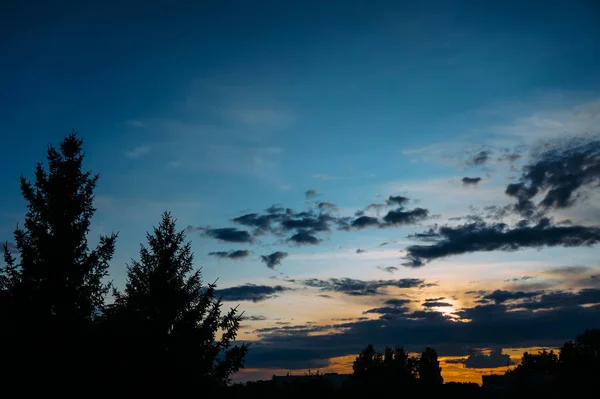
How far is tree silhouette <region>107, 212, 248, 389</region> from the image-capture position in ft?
67.1

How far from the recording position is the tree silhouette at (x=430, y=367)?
466 ft

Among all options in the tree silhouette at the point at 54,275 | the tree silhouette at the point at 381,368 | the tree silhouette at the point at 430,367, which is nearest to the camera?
the tree silhouette at the point at 54,275

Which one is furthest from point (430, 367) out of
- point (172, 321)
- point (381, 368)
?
point (172, 321)

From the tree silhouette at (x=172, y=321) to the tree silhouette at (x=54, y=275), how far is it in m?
1.86

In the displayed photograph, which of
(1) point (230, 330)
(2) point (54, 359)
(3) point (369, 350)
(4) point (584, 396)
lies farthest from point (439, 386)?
(2) point (54, 359)

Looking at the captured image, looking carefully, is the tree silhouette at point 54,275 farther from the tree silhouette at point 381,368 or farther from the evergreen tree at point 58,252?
the tree silhouette at point 381,368

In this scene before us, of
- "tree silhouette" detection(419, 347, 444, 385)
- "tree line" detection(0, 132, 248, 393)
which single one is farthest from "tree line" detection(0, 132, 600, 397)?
"tree silhouette" detection(419, 347, 444, 385)

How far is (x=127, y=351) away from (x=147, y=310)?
16.0 ft

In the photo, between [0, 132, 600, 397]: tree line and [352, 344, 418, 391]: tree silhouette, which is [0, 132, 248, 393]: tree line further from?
[352, 344, 418, 391]: tree silhouette

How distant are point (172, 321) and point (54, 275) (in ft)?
18.4

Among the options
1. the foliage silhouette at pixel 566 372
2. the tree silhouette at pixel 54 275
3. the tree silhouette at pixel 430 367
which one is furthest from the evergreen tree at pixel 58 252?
the tree silhouette at pixel 430 367

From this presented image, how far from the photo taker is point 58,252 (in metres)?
21.8

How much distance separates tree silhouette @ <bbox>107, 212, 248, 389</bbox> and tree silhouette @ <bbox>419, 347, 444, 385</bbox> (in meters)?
128

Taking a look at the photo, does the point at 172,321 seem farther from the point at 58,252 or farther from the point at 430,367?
the point at 430,367
